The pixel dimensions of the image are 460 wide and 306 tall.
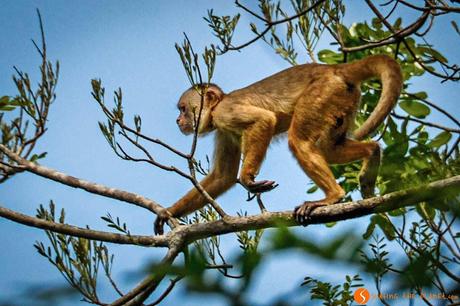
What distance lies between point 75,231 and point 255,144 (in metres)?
2.91

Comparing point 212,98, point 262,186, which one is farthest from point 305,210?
point 212,98

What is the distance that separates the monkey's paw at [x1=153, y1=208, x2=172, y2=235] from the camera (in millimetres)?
7227

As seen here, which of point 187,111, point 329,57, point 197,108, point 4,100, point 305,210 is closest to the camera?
point 305,210

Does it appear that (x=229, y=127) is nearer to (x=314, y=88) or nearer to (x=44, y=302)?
(x=314, y=88)

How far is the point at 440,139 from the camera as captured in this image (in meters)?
7.21

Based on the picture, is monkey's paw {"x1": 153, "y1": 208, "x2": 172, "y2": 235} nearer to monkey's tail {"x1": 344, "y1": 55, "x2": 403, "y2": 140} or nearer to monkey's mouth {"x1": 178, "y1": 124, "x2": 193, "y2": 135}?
monkey's mouth {"x1": 178, "y1": 124, "x2": 193, "y2": 135}

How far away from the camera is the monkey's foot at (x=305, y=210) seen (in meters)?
5.80

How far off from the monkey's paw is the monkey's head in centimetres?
180

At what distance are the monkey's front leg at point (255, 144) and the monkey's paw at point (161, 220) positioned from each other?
105cm

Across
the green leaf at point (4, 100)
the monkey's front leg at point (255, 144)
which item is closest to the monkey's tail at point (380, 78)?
the monkey's front leg at point (255, 144)

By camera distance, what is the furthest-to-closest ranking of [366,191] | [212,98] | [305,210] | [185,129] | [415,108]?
[185,129], [212,98], [415,108], [366,191], [305,210]

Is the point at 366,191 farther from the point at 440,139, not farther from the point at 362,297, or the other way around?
the point at 362,297

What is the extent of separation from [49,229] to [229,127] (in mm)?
3355

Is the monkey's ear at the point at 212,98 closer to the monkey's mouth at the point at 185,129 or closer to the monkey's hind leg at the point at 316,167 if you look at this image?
the monkey's mouth at the point at 185,129
